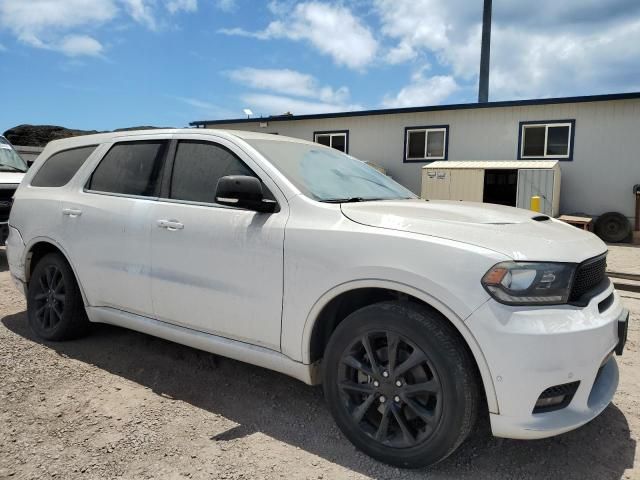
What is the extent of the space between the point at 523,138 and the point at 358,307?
1427 centimetres

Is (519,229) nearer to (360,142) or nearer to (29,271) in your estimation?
(29,271)

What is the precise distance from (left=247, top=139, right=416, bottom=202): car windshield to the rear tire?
201 centimetres

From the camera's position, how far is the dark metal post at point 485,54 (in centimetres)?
2344

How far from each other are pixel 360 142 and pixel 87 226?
48.2ft

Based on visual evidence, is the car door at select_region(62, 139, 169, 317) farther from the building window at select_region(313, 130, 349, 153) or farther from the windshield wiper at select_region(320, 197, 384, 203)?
the building window at select_region(313, 130, 349, 153)

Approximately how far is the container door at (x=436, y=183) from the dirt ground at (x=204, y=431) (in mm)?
11146

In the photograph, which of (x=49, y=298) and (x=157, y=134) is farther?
(x=49, y=298)

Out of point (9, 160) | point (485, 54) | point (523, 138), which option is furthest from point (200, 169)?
point (485, 54)

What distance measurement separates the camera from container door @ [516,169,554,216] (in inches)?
531

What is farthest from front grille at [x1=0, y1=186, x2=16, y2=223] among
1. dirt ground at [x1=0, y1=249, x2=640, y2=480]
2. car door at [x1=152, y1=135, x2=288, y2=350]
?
car door at [x1=152, y1=135, x2=288, y2=350]

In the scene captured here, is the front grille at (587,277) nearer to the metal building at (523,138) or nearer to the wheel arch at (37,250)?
the wheel arch at (37,250)

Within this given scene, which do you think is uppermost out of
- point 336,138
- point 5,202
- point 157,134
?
point 336,138

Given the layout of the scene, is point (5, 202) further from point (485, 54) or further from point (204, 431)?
point (485, 54)

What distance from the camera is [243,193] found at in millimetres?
2736
